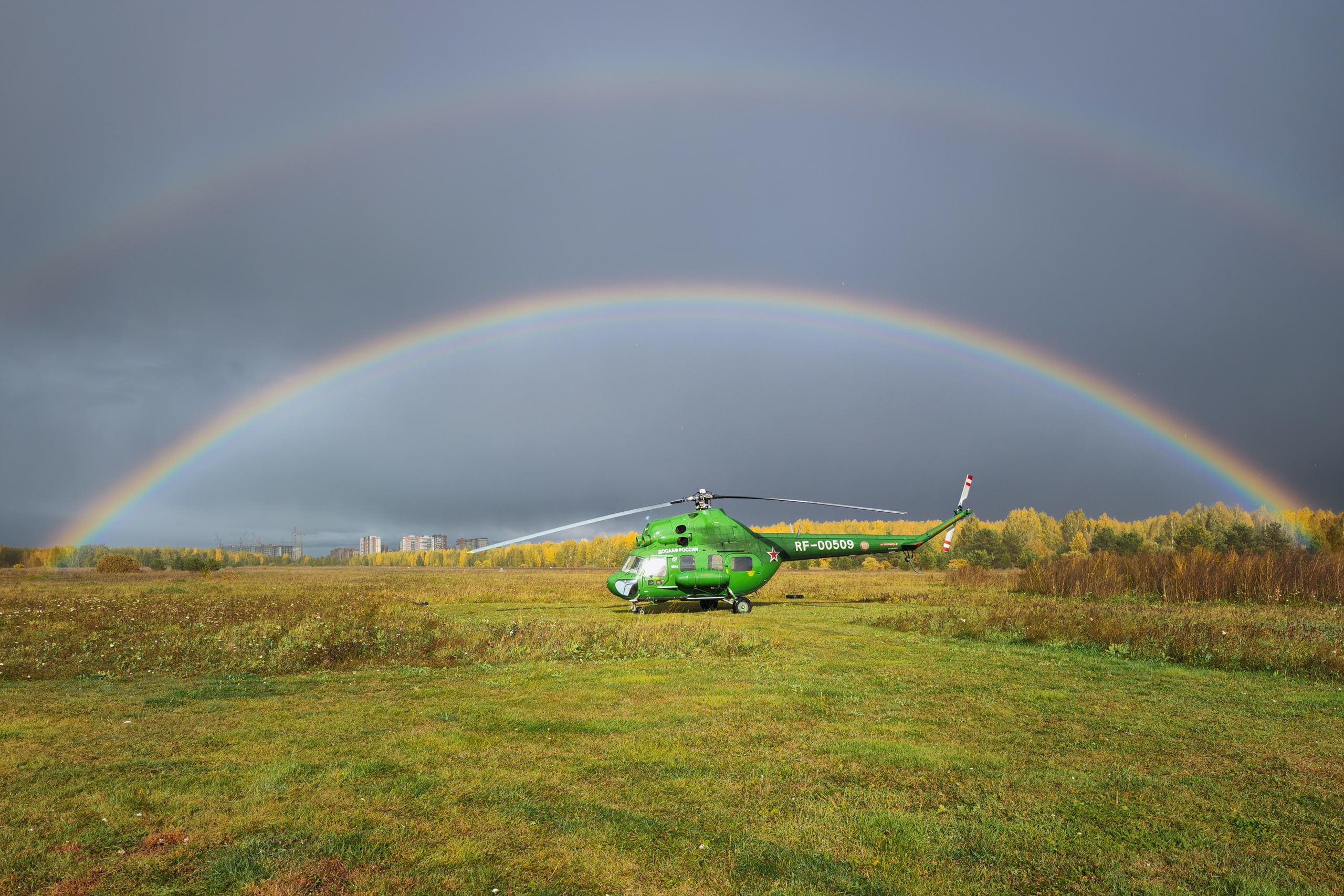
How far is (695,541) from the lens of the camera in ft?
94.3

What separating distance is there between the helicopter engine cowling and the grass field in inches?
351

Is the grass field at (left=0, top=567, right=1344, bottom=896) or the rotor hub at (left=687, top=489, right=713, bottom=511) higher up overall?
the rotor hub at (left=687, top=489, right=713, bottom=511)

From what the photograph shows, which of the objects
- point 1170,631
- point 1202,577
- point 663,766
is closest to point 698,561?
point 1170,631

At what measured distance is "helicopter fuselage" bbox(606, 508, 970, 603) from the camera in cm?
2798

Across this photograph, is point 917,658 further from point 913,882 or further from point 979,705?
point 913,882

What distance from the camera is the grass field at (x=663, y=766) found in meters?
5.92

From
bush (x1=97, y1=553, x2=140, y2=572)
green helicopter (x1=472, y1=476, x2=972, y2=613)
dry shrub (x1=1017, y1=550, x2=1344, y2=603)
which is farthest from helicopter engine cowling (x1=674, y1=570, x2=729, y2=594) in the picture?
bush (x1=97, y1=553, x2=140, y2=572)

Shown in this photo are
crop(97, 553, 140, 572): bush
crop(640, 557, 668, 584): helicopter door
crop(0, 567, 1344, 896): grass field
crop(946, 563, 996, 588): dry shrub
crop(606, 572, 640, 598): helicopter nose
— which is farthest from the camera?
crop(97, 553, 140, 572): bush

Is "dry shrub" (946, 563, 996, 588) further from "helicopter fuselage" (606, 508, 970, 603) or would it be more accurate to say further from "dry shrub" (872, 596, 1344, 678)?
"helicopter fuselage" (606, 508, 970, 603)

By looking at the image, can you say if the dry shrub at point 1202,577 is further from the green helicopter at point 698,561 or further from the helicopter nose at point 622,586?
the helicopter nose at point 622,586

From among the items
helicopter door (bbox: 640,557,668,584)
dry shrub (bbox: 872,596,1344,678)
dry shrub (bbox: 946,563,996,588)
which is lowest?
dry shrub (bbox: 946,563,996,588)

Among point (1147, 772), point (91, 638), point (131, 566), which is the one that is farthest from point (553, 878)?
point (131, 566)

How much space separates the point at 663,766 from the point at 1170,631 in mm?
17250

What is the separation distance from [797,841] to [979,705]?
7.05 meters
